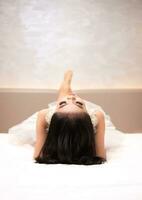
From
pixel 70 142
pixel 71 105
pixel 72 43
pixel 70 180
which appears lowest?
pixel 70 180

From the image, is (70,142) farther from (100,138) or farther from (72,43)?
(72,43)

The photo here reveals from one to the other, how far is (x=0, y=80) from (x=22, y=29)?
0.42m

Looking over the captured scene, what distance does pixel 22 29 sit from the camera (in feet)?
8.80

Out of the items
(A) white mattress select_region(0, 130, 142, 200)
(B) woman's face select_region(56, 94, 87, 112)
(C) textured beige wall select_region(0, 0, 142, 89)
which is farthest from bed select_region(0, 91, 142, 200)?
(C) textured beige wall select_region(0, 0, 142, 89)

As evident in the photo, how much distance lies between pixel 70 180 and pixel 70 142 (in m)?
0.31

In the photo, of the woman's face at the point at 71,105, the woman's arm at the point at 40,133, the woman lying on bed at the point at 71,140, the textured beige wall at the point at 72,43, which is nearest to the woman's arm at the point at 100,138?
the woman lying on bed at the point at 71,140

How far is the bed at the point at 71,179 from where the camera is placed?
1113mm

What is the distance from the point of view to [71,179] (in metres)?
1.24

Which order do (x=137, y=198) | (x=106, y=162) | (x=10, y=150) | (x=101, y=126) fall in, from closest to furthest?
(x=137, y=198)
(x=106, y=162)
(x=101, y=126)
(x=10, y=150)

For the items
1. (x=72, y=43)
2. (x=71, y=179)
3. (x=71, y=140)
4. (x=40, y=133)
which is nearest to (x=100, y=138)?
(x=71, y=140)

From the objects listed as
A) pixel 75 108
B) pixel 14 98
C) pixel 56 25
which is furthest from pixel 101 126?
pixel 56 25

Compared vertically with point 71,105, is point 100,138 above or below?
below

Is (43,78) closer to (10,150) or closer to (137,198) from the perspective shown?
(10,150)

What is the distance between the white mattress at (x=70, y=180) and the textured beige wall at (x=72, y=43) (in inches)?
45.0
